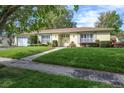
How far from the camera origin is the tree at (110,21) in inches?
2056

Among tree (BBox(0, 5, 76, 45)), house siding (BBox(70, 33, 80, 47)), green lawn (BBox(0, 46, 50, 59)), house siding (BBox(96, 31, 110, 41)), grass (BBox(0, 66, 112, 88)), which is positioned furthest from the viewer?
house siding (BBox(70, 33, 80, 47))

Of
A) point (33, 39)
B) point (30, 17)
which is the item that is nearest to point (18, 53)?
point (30, 17)

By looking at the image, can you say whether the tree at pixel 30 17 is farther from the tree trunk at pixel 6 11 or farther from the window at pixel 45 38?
the window at pixel 45 38

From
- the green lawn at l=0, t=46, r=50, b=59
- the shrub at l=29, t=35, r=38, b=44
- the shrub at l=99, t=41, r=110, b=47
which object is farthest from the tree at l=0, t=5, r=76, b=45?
the shrub at l=29, t=35, r=38, b=44

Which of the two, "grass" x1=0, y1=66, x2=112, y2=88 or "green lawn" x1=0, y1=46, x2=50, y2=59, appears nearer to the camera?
"grass" x1=0, y1=66, x2=112, y2=88

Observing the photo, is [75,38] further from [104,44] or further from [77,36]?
[104,44]

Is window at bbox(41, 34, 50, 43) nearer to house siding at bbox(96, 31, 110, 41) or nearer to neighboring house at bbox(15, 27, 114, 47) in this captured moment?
neighboring house at bbox(15, 27, 114, 47)

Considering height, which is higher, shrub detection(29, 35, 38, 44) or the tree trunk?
the tree trunk

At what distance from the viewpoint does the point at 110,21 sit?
54125 mm

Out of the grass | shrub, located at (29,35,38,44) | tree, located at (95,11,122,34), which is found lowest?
the grass

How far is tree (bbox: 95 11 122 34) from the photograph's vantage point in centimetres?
5222

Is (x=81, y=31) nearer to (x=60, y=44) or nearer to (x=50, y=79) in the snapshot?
(x=60, y=44)

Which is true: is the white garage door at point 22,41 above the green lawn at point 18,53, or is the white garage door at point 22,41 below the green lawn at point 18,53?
above

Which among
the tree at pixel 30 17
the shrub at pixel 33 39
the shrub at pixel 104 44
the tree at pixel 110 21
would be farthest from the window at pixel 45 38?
the tree at pixel 110 21
